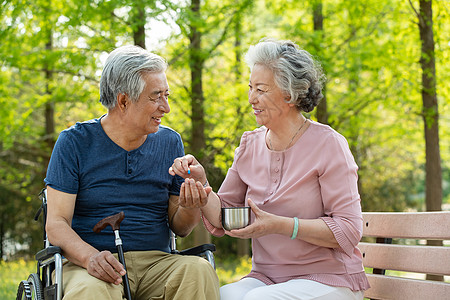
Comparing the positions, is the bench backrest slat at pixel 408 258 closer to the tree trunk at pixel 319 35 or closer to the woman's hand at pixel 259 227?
the woman's hand at pixel 259 227

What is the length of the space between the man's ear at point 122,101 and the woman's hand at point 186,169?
464 mm

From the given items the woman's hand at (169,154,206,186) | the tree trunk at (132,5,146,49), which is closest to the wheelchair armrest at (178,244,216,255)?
the woman's hand at (169,154,206,186)

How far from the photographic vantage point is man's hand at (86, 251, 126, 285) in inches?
92.4

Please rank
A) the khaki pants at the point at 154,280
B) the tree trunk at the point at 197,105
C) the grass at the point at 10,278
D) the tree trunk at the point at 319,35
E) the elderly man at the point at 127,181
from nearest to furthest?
1. the khaki pants at the point at 154,280
2. the elderly man at the point at 127,181
3. the grass at the point at 10,278
4. the tree trunk at the point at 319,35
5. the tree trunk at the point at 197,105

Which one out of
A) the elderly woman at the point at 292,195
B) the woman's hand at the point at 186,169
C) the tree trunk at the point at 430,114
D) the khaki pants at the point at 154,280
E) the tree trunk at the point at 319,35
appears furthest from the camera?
the tree trunk at the point at 319,35

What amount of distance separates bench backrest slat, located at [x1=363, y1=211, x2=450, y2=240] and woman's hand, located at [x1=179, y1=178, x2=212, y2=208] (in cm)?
91

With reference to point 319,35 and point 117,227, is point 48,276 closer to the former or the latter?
point 117,227

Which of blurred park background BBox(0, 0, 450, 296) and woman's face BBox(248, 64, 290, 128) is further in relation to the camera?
blurred park background BBox(0, 0, 450, 296)

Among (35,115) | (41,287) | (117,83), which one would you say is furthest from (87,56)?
(35,115)

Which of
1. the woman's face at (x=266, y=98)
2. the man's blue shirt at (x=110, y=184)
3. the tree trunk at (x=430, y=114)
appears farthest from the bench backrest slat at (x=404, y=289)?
the tree trunk at (x=430, y=114)

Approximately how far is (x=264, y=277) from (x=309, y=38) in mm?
4910

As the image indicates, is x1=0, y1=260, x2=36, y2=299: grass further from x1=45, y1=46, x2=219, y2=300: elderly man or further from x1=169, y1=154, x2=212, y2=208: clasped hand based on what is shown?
x1=169, y1=154, x2=212, y2=208: clasped hand

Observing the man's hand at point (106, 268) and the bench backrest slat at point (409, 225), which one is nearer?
the man's hand at point (106, 268)

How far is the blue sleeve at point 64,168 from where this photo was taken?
267cm
